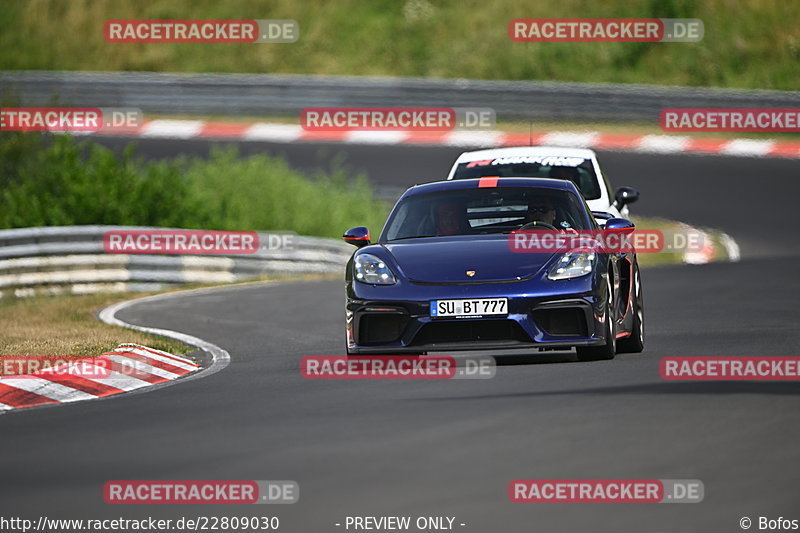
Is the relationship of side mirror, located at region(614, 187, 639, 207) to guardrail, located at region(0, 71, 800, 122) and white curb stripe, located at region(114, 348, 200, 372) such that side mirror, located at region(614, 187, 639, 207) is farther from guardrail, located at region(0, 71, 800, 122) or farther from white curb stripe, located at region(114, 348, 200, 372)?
guardrail, located at region(0, 71, 800, 122)

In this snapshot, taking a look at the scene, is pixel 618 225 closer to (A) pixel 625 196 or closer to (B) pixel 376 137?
(A) pixel 625 196

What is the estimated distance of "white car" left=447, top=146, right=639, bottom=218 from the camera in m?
16.8

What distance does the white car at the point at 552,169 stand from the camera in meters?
16.8

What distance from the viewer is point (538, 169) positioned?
16.8 meters

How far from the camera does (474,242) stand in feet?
37.5

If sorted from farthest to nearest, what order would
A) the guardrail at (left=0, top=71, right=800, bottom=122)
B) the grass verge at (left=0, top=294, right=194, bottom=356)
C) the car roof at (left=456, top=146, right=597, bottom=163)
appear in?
1. the guardrail at (left=0, top=71, right=800, bottom=122)
2. the car roof at (left=456, top=146, right=597, bottom=163)
3. the grass verge at (left=0, top=294, right=194, bottom=356)

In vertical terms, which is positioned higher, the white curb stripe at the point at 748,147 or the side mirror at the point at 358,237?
the white curb stripe at the point at 748,147

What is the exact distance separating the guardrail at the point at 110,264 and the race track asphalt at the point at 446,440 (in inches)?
284

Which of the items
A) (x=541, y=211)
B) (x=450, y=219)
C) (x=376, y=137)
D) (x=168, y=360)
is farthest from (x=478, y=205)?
(x=376, y=137)

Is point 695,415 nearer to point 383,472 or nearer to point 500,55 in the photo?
point 383,472

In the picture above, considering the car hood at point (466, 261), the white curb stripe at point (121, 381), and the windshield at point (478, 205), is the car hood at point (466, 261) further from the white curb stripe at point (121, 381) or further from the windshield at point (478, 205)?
the white curb stripe at point (121, 381)

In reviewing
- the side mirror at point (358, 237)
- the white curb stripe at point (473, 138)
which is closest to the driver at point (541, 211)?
the side mirror at point (358, 237)

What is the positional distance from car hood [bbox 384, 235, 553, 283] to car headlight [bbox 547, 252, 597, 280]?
0.29ft

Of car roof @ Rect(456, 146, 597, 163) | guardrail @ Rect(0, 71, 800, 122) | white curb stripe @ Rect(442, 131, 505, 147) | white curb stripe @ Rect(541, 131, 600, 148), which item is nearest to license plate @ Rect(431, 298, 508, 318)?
car roof @ Rect(456, 146, 597, 163)
